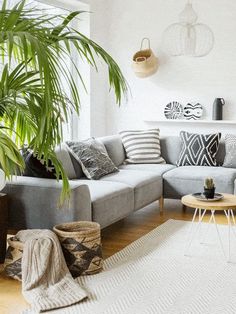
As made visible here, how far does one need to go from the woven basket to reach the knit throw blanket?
0.10 meters

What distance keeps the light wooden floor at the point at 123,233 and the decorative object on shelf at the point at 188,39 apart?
176cm

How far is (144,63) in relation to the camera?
6.56m

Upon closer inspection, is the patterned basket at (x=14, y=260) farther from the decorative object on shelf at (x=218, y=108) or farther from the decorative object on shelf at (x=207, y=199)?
the decorative object on shelf at (x=218, y=108)

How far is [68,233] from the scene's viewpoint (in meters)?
3.52

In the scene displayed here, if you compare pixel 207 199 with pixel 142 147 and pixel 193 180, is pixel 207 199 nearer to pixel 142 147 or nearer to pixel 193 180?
pixel 193 180

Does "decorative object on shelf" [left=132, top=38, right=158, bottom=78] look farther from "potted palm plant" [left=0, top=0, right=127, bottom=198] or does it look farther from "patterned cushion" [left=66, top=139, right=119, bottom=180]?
"potted palm plant" [left=0, top=0, right=127, bottom=198]

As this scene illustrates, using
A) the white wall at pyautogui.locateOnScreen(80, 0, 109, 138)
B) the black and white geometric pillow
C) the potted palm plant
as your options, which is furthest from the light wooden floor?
the white wall at pyautogui.locateOnScreen(80, 0, 109, 138)

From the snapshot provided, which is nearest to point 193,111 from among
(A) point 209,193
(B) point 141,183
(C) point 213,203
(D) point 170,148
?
(D) point 170,148

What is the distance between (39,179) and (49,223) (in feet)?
1.22

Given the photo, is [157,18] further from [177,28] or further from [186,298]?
[186,298]

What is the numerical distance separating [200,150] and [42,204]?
2.58 meters

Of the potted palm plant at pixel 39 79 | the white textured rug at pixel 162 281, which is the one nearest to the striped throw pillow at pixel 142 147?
the white textured rug at pixel 162 281

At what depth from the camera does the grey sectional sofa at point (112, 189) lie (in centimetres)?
384

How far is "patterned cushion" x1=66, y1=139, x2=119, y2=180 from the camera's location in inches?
197
